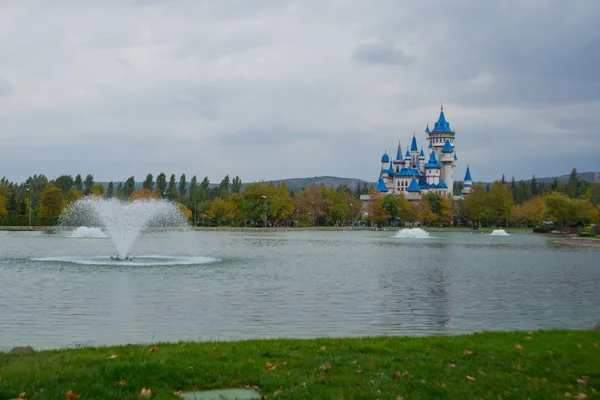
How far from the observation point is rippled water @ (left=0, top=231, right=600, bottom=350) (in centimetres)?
1459

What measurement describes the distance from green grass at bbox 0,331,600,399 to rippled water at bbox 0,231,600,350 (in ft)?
11.4

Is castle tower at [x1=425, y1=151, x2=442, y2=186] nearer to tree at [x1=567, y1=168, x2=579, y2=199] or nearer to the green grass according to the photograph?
tree at [x1=567, y1=168, x2=579, y2=199]

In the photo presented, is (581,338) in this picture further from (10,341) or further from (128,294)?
(128,294)

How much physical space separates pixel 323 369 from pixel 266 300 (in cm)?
1070

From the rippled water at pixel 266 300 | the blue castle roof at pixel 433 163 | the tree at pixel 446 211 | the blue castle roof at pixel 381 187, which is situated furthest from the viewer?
the blue castle roof at pixel 381 187

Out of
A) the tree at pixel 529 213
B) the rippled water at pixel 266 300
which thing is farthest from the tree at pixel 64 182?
the rippled water at pixel 266 300

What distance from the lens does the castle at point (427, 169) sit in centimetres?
17450

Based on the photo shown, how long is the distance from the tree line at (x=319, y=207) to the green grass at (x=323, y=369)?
10043cm

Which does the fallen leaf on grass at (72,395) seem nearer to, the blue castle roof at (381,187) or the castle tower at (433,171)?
the blue castle roof at (381,187)

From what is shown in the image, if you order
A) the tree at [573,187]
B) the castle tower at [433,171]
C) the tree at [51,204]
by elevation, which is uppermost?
the castle tower at [433,171]

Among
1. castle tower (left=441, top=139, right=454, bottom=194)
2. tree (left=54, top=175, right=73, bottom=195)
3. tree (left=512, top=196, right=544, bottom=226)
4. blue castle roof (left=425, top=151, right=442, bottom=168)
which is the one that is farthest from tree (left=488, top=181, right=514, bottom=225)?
tree (left=54, top=175, right=73, bottom=195)

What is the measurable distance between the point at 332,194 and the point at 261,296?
5115 inches

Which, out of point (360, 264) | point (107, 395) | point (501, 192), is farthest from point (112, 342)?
point (501, 192)

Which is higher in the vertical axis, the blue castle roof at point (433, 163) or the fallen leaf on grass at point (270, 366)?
the blue castle roof at point (433, 163)
